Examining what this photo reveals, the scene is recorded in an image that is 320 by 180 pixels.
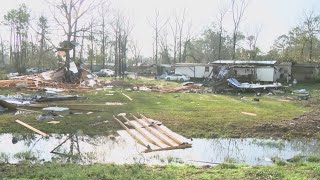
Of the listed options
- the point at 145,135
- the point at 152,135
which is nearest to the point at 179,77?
the point at 152,135

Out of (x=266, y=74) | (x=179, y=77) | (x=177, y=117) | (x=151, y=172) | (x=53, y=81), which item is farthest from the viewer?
(x=179, y=77)

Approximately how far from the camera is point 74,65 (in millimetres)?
36438

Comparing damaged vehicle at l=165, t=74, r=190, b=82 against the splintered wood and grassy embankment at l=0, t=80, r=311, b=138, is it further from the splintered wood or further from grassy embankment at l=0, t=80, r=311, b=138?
the splintered wood

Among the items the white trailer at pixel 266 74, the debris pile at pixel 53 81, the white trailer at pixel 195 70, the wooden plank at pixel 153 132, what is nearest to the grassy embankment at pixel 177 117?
the wooden plank at pixel 153 132

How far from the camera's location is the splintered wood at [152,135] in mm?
10828

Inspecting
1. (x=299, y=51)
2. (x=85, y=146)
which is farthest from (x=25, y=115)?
(x=299, y=51)

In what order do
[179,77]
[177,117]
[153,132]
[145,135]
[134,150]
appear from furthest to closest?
[179,77]
[177,117]
[153,132]
[145,135]
[134,150]

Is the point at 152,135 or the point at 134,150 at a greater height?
the point at 152,135

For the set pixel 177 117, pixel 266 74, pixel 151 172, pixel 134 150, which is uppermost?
pixel 266 74

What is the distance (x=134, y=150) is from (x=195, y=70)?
1472 inches

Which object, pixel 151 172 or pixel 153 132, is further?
pixel 153 132

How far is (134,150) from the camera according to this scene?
10617 millimetres

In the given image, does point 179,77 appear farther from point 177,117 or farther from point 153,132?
point 153,132

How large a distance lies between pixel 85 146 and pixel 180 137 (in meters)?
3.14
